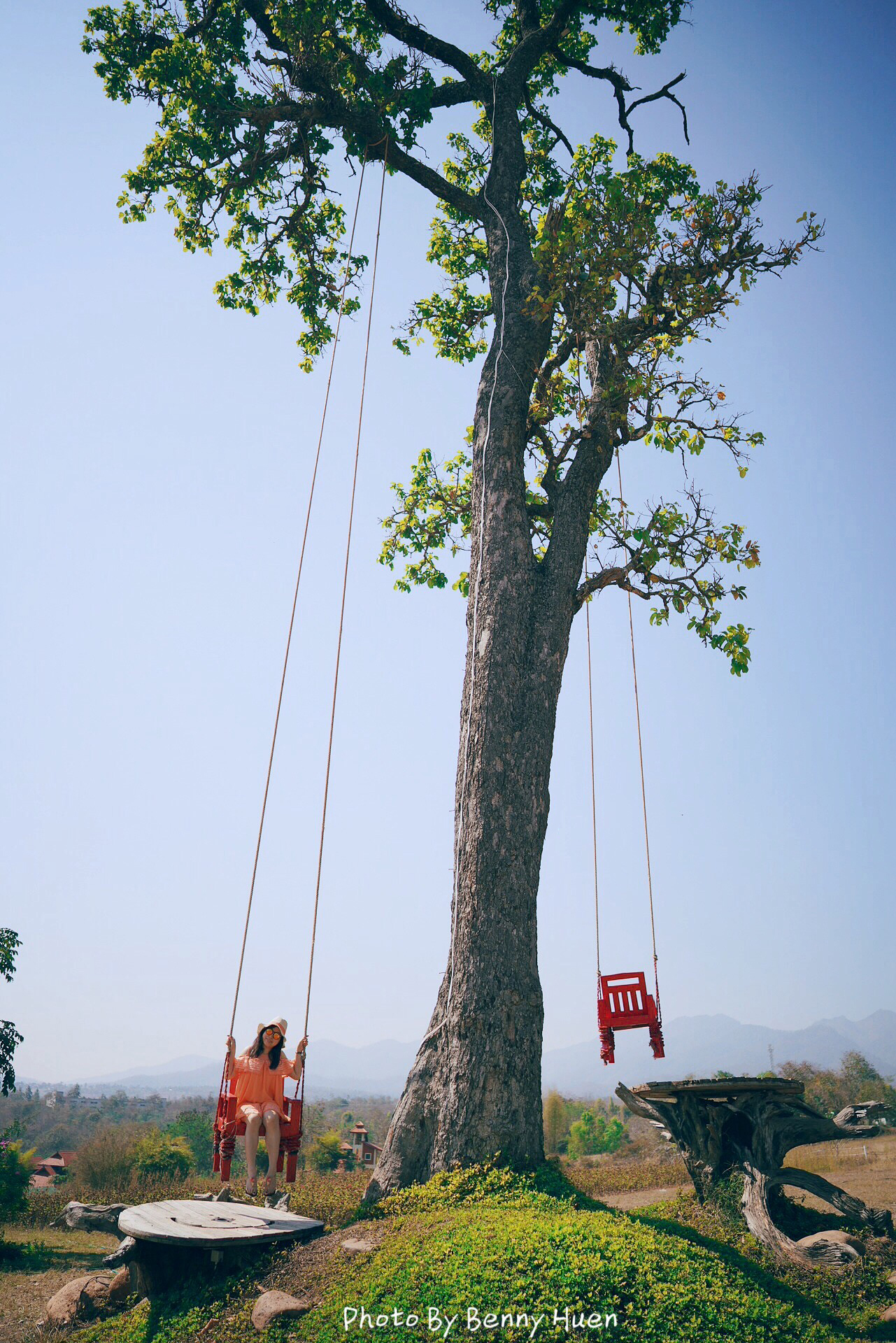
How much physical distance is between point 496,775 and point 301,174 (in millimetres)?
8761

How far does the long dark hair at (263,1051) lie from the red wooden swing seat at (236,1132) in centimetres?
33

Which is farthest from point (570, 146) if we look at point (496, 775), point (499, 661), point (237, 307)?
point (496, 775)

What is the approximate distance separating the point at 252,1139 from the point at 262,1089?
1.25ft

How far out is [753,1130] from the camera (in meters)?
7.09

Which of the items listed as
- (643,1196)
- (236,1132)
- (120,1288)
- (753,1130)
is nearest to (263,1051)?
(236,1132)

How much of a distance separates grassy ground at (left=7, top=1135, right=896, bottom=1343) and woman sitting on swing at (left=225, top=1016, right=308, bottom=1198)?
623 millimetres

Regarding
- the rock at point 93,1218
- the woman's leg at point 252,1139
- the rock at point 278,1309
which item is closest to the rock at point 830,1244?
the rock at point 278,1309

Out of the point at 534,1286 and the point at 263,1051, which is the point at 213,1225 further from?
the point at 534,1286

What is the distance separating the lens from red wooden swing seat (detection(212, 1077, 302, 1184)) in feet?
19.8

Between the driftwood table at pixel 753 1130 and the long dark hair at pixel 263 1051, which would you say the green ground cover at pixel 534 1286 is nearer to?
the driftwood table at pixel 753 1130

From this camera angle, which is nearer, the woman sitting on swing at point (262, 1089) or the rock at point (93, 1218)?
the woman sitting on swing at point (262, 1089)

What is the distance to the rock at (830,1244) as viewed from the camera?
18.7 feet

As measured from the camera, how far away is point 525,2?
10023 mm

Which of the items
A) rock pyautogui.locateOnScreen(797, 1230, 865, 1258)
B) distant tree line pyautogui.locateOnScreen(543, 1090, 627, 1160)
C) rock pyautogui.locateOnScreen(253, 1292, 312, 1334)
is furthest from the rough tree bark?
distant tree line pyautogui.locateOnScreen(543, 1090, 627, 1160)
